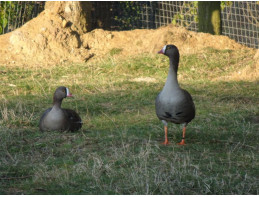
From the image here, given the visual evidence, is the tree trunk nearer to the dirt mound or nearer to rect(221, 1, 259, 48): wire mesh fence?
the dirt mound

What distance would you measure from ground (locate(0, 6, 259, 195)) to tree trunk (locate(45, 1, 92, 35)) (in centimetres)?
38

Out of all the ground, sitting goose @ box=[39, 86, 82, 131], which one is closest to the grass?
the ground

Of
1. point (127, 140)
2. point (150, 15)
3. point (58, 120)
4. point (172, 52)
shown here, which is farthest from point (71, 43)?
point (127, 140)

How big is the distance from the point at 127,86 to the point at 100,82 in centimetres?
84

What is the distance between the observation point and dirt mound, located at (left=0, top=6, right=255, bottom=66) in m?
16.1

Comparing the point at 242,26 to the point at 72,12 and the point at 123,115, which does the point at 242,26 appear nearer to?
the point at 72,12

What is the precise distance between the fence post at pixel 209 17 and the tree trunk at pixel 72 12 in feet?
12.9

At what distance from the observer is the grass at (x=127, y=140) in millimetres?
5520

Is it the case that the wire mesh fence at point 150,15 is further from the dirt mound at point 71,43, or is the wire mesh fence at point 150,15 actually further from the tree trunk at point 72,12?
the dirt mound at point 71,43

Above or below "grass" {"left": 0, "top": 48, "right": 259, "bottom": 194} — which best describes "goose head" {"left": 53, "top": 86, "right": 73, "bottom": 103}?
above

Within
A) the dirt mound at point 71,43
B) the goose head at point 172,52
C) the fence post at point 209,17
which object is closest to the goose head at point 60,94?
the goose head at point 172,52

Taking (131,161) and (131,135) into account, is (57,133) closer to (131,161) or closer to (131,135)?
(131,135)

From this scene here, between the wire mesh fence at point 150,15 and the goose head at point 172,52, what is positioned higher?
the wire mesh fence at point 150,15

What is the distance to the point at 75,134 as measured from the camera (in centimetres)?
786
